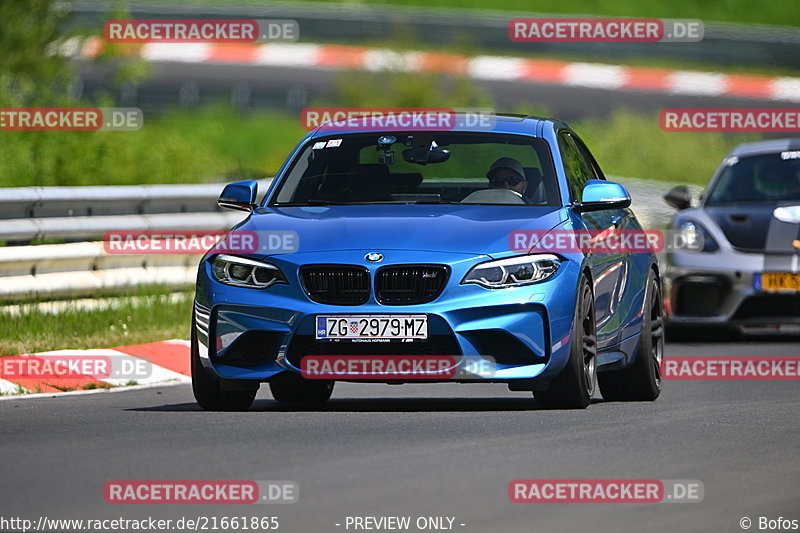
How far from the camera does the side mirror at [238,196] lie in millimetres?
10312

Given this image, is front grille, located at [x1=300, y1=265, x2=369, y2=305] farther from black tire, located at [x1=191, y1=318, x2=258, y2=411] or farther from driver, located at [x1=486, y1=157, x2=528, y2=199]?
driver, located at [x1=486, y1=157, x2=528, y2=199]

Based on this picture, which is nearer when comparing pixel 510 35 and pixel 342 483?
pixel 342 483

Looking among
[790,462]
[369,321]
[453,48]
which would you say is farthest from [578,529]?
[453,48]

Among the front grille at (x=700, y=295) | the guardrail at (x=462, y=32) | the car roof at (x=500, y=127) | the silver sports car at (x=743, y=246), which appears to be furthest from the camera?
the guardrail at (x=462, y=32)

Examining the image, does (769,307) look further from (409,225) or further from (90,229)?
(409,225)

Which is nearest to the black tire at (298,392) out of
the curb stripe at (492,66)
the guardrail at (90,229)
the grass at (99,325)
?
the grass at (99,325)

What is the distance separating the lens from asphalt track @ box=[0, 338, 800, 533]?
6.53m

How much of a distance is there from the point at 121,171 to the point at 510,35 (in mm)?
16716

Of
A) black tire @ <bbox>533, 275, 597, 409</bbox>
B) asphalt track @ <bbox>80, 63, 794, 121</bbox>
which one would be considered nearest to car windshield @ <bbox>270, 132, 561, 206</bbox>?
black tire @ <bbox>533, 275, 597, 409</bbox>

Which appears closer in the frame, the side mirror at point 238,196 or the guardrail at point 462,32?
the side mirror at point 238,196

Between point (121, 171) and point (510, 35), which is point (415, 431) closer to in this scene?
point (121, 171)

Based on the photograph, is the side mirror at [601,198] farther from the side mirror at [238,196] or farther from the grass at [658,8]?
the grass at [658,8]

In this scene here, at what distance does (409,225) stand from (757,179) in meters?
7.53

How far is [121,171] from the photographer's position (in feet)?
69.2
